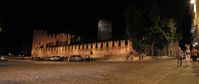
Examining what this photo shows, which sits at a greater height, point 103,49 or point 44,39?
point 44,39

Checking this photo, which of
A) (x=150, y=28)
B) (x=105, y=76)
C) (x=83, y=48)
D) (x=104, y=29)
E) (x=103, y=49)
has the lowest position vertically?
(x=105, y=76)

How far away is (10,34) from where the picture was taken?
10356cm

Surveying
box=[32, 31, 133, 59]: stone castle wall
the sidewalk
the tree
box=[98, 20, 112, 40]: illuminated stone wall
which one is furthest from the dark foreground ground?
box=[98, 20, 112, 40]: illuminated stone wall

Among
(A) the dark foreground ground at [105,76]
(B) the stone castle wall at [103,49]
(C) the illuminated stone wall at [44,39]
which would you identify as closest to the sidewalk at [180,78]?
(A) the dark foreground ground at [105,76]

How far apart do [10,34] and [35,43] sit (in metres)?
11.8

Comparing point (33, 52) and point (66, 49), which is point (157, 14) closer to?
point (66, 49)

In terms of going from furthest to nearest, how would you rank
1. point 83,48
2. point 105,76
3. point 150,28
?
point 83,48 < point 150,28 < point 105,76

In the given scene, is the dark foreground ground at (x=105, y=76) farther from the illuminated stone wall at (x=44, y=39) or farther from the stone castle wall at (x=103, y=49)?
the illuminated stone wall at (x=44, y=39)

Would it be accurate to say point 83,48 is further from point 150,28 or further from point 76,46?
point 150,28

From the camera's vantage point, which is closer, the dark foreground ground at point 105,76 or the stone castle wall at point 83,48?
the dark foreground ground at point 105,76

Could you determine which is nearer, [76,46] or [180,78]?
[180,78]

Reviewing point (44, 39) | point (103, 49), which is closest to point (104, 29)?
point (103, 49)

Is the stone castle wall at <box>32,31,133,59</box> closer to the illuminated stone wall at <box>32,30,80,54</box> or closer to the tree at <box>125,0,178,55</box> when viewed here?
the illuminated stone wall at <box>32,30,80,54</box>

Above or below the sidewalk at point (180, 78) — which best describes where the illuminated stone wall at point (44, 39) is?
above
